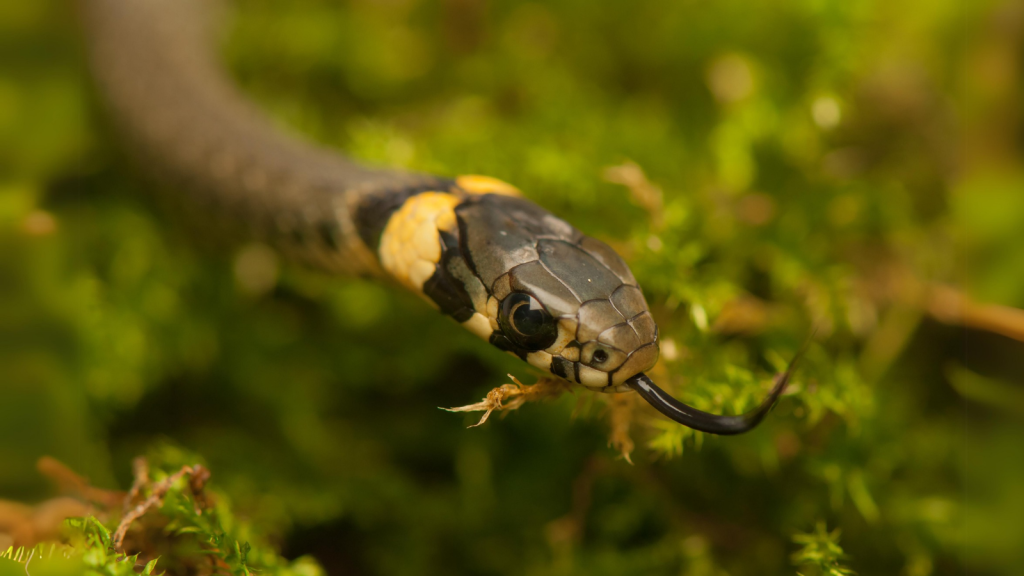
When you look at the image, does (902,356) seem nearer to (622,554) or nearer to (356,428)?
(622,554)

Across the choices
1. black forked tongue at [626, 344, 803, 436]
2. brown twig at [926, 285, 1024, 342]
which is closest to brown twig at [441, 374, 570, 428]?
black forked tongue at [626, 344, 803, 436]

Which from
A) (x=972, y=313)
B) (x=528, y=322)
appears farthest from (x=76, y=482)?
(x=972, y=313)

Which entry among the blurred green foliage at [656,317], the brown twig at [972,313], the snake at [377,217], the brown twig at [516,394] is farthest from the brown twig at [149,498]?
the brown twig at [972,313]

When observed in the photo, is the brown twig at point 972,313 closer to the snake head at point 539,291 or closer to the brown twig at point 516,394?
the snake head at point 539,291

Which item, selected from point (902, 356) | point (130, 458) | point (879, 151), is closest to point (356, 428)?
point (130, 458)

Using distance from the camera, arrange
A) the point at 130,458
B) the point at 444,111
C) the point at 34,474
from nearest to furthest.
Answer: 1. the point at 34,474
2. the point at 130,458
3. the point at 444,111

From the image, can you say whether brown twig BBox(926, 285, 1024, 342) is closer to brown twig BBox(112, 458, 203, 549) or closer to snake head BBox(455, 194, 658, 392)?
snake head BBox(455, 194, 658, 392)
